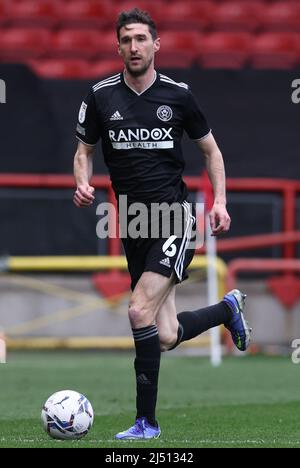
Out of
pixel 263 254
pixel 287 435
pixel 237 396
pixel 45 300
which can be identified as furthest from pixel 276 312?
pixel 287 435

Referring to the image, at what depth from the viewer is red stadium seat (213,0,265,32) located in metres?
15.8

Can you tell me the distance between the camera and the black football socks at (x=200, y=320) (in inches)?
266

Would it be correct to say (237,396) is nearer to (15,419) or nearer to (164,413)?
(164,413)

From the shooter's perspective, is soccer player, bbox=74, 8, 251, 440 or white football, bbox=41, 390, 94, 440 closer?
white football, bbox=41, 390, 94, 440

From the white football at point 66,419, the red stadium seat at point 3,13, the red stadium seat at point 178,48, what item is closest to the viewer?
the white football at point 66,419

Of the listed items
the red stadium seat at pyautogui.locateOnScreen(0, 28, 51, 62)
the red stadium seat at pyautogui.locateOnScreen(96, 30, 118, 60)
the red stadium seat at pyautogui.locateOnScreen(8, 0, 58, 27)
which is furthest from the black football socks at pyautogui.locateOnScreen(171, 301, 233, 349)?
the red stadium seat at pyautogui.locateOnScreen(8, 0, 58, 27)

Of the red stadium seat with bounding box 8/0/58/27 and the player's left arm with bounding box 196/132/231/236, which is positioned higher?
the red stadium seat with bounding box 8/0/58/27

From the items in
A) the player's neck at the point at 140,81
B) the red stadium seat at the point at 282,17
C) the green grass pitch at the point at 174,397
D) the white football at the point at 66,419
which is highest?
the red stadium seat at the point at 282,17

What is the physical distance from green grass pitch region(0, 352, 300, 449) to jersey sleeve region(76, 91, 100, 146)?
1.57 m

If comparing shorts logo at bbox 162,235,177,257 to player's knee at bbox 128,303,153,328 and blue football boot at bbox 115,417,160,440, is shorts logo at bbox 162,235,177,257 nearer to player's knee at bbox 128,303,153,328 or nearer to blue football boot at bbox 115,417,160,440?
player's knee at bbox 128,303,153,328

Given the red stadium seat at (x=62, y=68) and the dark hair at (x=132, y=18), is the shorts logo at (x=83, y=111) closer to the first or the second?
the dark hair at (x=132, y=18)

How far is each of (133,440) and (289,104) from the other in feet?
25.6

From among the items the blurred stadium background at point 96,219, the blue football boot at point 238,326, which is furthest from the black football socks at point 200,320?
the blurred stadium background at point 96,219

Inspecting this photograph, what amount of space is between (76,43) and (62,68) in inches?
32.7
